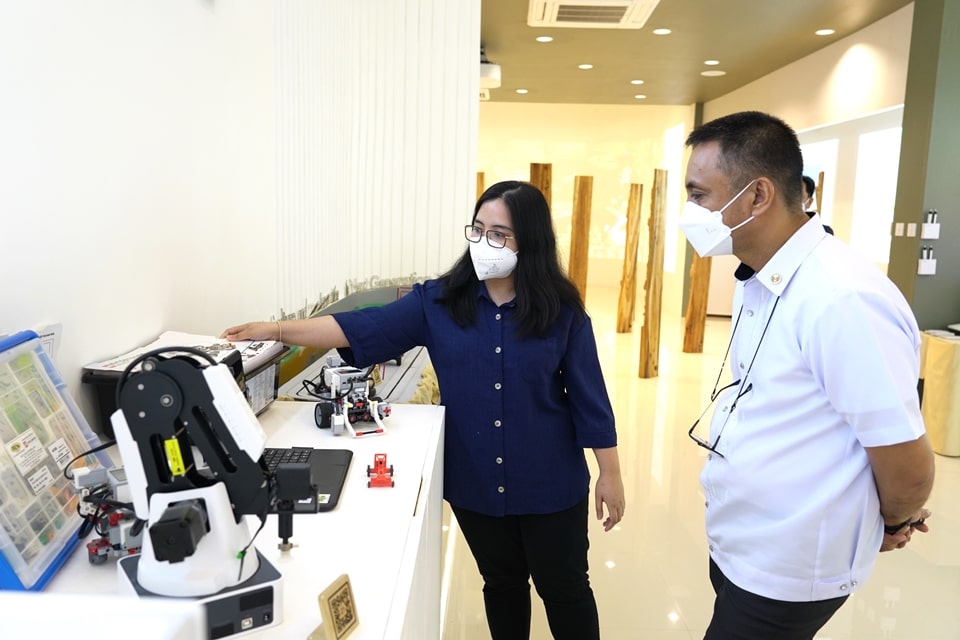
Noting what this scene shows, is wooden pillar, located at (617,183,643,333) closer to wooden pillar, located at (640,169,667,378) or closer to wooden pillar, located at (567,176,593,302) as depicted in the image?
wooden pillar, located at (567,176,593,302)

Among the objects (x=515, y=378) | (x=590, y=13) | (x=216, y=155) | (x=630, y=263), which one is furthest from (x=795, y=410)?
(x=630, y=263)

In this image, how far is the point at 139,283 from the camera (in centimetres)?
162

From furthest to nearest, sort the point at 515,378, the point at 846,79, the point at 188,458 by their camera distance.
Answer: the point at 846,79, the point at 515,378, the point at 188,458

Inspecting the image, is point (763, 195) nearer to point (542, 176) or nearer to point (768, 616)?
point (768, 616)

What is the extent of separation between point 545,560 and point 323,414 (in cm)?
70

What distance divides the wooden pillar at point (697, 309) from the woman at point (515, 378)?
5.76m

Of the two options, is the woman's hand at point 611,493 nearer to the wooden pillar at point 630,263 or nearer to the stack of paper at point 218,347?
the stack of paper at point 218,347

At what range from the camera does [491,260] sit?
178cm

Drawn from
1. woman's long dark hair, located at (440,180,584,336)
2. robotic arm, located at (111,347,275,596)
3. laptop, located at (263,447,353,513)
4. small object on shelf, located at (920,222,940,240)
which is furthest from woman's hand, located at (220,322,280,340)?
small object on shelf, located at (920,222,940,240)

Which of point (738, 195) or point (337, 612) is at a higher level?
point (738, 195)

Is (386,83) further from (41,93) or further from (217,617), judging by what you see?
(217,617)

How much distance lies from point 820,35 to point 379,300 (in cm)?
493

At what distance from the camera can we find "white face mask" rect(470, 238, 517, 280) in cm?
178

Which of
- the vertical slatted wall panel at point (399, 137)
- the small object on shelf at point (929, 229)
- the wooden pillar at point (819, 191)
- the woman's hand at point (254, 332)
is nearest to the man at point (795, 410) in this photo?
the woman's hand at point (254, 332)
